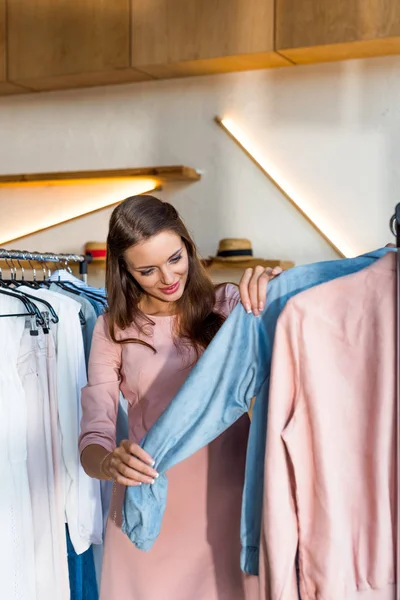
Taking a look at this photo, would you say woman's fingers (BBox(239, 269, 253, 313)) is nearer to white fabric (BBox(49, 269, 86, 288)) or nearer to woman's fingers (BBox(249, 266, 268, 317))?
woman's fingers (BBox(249, 266, 268, 317))

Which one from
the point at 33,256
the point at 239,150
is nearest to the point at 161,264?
the point at 33,256

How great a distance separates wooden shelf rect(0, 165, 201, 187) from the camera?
3.48m

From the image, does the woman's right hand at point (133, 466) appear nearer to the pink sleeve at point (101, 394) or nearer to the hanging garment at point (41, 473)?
the pink sleeve at point (101, 394)

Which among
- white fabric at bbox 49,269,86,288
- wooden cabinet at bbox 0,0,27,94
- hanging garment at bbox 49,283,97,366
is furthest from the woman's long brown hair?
wooden cabinet at bbox 0,0,27,94

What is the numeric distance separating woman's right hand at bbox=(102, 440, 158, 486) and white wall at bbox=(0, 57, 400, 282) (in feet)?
7.32

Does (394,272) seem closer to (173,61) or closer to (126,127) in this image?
(173,61)

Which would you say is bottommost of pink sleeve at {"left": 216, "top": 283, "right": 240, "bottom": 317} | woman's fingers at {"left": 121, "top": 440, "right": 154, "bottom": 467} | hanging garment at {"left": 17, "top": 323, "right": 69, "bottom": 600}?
hanging garment at {"left": 17, "top": 323, "right": 69, "bottom": 600}

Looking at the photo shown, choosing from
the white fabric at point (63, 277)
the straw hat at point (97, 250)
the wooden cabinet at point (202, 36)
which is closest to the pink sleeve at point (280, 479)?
the white fabric at point (63, 277)

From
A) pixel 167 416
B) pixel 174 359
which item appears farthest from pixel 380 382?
pixel 174 359

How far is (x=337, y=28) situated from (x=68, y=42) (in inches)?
50.7

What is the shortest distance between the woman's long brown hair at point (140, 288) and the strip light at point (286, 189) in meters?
1.70

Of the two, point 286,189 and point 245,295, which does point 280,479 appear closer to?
point 245,295

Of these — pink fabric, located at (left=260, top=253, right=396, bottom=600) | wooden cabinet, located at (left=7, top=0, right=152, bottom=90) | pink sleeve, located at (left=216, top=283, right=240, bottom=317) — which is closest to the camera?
pink fabric, located at (left=260, top=253, right=396, bottom=600)

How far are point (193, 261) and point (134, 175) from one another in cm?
189
